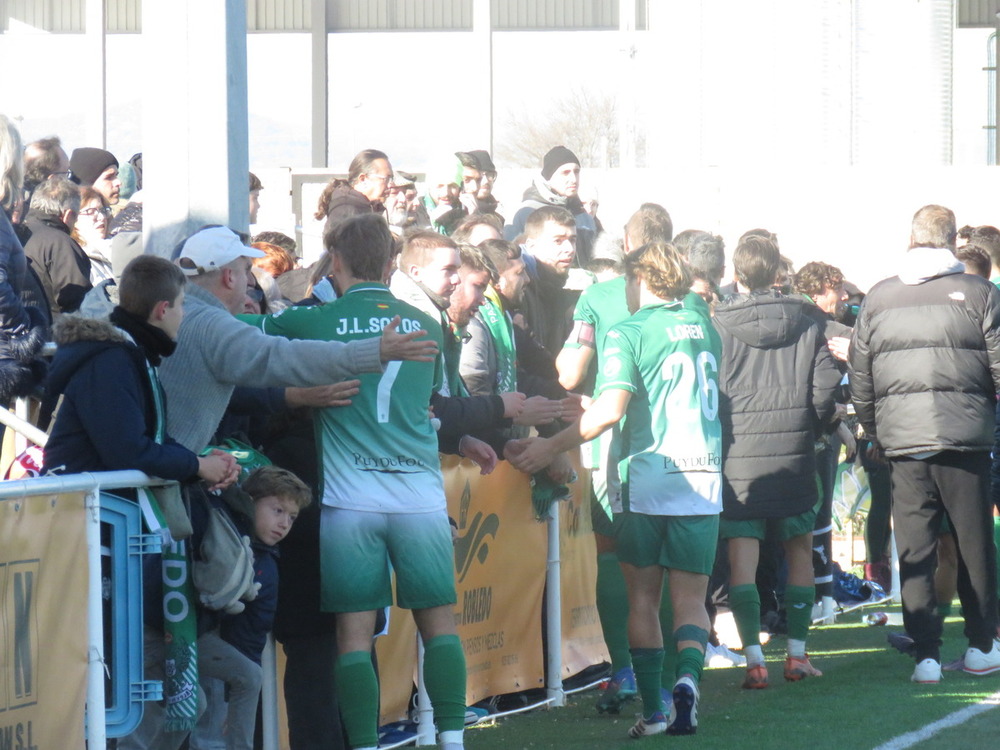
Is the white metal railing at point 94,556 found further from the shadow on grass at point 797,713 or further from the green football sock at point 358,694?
the shadow on grass at point 797,713

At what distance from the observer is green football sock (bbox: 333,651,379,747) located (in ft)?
16.3

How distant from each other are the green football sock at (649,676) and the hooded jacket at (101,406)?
2.61m

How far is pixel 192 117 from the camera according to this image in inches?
221

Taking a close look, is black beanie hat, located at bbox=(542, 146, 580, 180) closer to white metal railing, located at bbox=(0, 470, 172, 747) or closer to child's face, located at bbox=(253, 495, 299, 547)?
child's face, located at bbox=(253, 495, 299, 547)

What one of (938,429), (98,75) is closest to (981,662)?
(938,429)

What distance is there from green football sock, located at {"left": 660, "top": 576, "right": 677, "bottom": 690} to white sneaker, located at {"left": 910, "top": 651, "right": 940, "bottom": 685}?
140cm

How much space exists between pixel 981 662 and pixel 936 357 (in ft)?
5.13

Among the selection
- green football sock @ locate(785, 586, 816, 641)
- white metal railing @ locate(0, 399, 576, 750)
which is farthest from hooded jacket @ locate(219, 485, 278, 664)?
green football sock @ locate(785, 586, 816, 641)

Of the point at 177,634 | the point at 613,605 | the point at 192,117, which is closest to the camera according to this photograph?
the point at 177,634

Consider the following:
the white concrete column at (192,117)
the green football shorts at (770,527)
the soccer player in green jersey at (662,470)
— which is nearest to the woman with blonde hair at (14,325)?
the white concrete column at (192,117)

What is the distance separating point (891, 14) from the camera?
16344mm

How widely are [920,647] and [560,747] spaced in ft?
7.55

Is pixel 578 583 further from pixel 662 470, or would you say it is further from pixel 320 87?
pixel 320 87

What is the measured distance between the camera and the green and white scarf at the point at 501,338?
22.0ft
